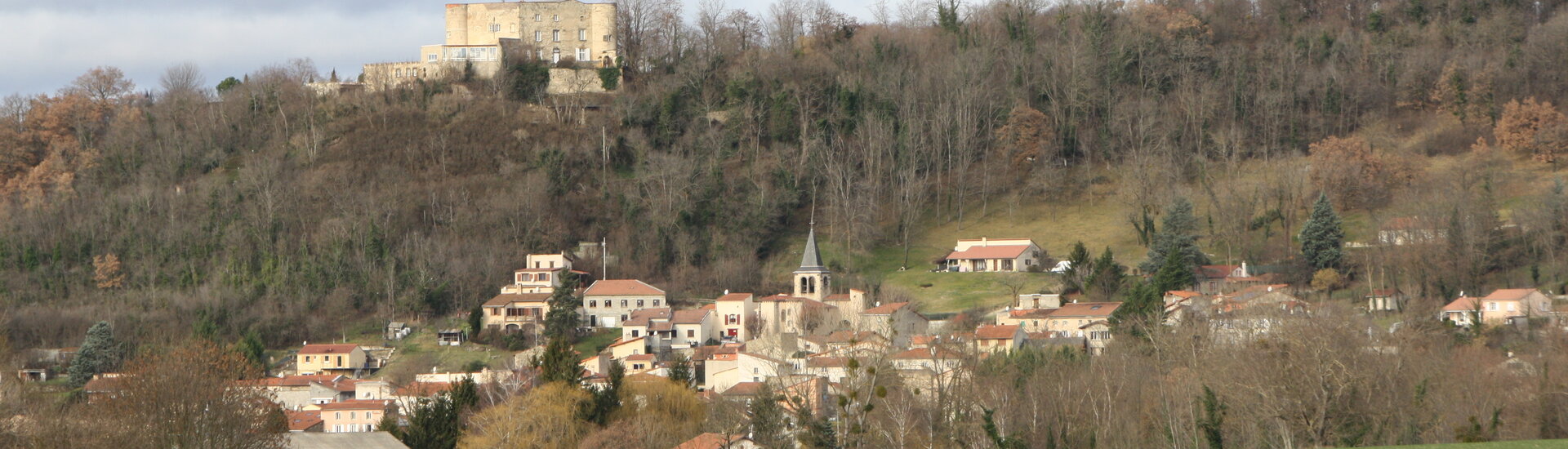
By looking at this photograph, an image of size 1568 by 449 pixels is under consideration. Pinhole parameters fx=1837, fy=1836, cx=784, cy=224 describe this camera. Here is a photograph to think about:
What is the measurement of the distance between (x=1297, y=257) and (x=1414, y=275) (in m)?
4.95

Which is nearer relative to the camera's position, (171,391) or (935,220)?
(171,391)

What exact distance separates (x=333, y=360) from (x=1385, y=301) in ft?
104

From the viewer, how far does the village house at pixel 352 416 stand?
48781 millimetres

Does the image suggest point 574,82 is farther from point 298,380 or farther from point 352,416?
point 352,416

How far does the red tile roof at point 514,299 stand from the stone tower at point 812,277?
8657 mm

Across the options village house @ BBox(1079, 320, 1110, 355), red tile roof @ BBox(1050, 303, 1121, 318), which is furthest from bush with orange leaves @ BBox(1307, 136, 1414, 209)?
village house @ BBox(1079, 320, 1110, 355)

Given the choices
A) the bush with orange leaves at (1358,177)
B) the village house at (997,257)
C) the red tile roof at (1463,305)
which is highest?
the bush with orange leaves at (1358,177)

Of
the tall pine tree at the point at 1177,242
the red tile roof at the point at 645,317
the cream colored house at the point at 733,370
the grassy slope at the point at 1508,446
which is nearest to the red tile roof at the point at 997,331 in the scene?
the cream colored house at the point at 733,370

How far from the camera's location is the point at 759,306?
6059 centimetres

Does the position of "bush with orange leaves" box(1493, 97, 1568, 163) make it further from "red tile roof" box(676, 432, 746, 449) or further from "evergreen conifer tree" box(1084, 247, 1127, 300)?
"red tile roof" box(676, 432, 746, 449)

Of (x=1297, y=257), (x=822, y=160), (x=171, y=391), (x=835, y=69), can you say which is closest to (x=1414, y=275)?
(x=1297, y=257)

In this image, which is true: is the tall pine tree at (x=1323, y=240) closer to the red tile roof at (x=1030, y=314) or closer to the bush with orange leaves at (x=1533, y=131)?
the red tile roof at (x=1030, y=314)

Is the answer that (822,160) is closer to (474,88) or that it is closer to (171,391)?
(474,88)

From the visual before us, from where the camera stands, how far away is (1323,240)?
57969 mm
